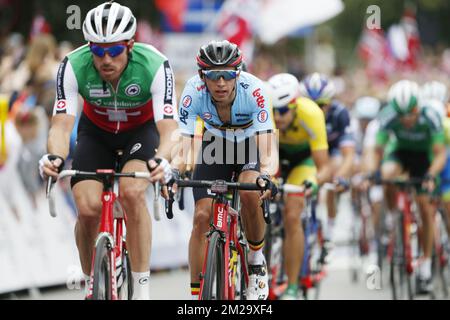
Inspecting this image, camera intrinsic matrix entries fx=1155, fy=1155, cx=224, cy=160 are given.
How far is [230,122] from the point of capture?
8.64 meters

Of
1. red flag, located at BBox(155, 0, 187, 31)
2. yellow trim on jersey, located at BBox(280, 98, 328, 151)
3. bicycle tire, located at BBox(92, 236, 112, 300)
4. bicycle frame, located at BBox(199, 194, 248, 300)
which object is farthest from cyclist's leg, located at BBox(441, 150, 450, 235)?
red flag, located at BBox(155, 0, 187, 31)

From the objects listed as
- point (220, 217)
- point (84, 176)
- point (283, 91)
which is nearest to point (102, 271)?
point (84, 176)

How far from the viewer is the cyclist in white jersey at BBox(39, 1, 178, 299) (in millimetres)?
7957

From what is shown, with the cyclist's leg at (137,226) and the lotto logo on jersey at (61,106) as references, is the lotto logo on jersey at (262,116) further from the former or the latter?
the lotto logo on jersey at (61,106)

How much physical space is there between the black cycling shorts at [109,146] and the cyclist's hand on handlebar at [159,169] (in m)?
0.94

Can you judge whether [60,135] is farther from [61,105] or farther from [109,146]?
[109,146]

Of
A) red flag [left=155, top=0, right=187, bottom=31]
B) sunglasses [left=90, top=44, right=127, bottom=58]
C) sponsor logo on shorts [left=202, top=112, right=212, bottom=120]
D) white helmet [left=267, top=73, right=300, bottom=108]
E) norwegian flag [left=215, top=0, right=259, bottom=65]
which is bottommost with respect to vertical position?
sponsor logo on shorts [left=202, top=112, right=212, bottom=120]

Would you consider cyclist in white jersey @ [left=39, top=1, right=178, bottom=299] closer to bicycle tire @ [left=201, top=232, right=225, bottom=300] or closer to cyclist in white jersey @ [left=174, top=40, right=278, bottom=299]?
cyclist in white jersey @ [left=174, top=40, right=278, bottom=299]

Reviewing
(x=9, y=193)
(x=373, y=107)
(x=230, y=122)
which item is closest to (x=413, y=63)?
(x=373, y=107)

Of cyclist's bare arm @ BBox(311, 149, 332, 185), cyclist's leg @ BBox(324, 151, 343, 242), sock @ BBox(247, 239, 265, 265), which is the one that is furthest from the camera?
cyclist's leg @ BBox(324, 151, 343, 242)

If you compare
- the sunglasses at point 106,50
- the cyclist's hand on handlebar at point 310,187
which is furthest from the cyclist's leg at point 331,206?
the sunglasses at point 106,50

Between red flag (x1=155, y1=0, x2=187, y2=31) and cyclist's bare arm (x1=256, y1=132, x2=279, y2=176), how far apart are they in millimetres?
14632
